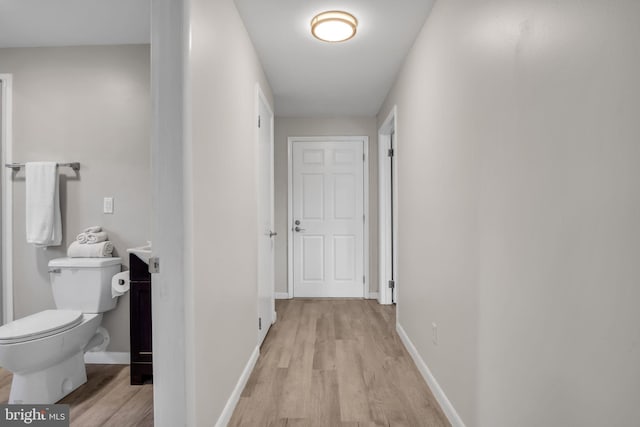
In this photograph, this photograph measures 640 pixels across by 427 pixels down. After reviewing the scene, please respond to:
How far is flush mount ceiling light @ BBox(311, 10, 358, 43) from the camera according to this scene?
7.39 ft

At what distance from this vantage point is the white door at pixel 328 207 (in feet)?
15.3

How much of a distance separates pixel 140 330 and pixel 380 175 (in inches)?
124

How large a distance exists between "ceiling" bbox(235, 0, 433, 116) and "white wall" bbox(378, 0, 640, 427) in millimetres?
466

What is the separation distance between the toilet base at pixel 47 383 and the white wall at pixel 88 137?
440 mm

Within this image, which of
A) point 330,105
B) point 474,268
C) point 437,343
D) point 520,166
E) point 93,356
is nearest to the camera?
point 520,166

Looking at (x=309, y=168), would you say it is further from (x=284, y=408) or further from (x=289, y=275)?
(x=284, y=408)

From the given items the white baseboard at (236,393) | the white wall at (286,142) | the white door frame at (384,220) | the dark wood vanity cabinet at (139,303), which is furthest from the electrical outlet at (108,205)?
the white door frame at (384,220)

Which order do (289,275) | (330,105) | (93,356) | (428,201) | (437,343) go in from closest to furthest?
(437,343)
(428,201)
(93,356)
(330,105)
(289,275)

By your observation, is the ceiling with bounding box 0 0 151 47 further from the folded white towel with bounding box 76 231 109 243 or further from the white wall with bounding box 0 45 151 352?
the folded white towel with bounding box 76 231 109 243

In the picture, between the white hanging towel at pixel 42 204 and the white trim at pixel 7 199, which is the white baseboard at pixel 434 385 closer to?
the white hanging towel at pixel 42 204

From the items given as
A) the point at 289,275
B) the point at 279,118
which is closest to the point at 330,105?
the point at 279,118

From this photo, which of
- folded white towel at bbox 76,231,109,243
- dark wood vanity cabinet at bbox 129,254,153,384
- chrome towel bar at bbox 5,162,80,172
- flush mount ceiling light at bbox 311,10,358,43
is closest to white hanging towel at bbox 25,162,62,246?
chrome towel bar at bbox 5,162,80,172

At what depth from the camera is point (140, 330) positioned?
2195mm

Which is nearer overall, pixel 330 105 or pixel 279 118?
pixel 330 105
